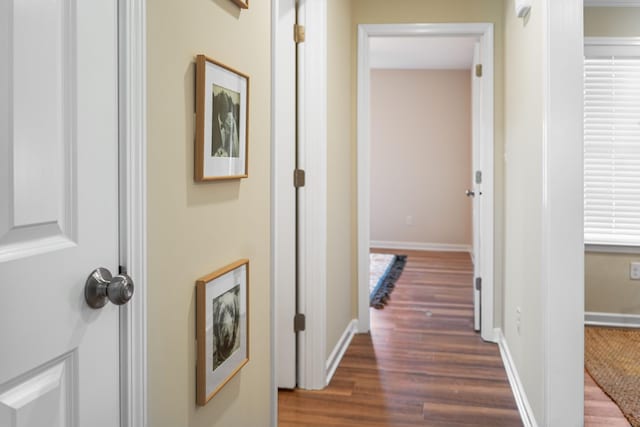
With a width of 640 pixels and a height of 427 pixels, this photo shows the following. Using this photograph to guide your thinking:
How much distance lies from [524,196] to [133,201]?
2174 millimetres

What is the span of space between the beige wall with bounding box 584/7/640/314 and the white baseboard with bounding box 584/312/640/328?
29 mm

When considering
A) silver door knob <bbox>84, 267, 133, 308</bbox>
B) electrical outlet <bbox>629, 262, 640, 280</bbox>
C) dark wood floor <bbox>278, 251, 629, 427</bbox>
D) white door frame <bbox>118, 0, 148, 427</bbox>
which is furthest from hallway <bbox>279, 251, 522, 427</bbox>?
silver door knob <bbox>84, 267, 133, 308</bbox>

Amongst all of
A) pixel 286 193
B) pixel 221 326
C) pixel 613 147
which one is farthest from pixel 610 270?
pixel 221 326

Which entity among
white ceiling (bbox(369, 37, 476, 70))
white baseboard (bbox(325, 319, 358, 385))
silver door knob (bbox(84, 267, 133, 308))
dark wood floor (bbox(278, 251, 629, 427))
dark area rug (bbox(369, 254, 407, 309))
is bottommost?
dark wood floor (bbox(278, 251, 629, 427))

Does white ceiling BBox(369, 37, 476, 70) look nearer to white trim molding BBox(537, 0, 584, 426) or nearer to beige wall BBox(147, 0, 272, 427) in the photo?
white trim molding BBox(537, 0, 584, 426)

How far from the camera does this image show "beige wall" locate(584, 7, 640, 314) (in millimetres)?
4137

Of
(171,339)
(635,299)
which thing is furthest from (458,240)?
(171,339)

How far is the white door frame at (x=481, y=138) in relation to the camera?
3801 mm

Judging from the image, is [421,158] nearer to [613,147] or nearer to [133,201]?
[613,147]

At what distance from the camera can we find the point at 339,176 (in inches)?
139

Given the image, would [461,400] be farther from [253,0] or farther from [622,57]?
[622,57]

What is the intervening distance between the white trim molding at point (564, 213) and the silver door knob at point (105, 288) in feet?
5.45

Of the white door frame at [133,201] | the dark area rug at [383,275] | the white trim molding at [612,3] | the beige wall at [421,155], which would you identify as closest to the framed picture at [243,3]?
the white door frame at [133,201]

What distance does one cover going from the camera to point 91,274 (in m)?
1.03
